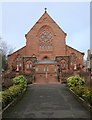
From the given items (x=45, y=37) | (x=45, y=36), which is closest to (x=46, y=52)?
(x=45, y=37)

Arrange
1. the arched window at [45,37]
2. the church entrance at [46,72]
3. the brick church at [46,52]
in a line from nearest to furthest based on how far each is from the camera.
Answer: the church entrance at [46,72] → the brick church at [46,52] → the arched window at [45,37]

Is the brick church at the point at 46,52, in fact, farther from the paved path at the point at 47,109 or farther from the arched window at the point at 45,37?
the paved path at the point at 47,109

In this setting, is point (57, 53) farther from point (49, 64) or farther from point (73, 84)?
point (73, 84)

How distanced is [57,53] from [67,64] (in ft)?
26.5

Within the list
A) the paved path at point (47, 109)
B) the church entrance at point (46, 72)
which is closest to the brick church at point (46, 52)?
the church entrance at point (46, 72)

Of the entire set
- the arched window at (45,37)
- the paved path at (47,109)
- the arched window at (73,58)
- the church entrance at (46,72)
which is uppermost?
the arched window at (45,37)

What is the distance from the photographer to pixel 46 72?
57656mm

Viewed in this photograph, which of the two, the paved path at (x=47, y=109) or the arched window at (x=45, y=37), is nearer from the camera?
the paved path at (x=47, y=109)

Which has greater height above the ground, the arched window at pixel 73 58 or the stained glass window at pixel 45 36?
the stained glass window at pixel 45 36

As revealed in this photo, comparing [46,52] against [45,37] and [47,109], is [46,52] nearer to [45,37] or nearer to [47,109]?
[45,37]

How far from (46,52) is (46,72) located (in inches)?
531

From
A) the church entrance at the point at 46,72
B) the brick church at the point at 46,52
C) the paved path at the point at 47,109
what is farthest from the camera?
the brick church at the point at 46,52

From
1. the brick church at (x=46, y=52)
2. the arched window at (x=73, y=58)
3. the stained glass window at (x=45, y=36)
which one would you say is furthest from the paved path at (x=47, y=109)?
the stained glass window at (x=45, y=36)

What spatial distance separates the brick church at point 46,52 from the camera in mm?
62969
